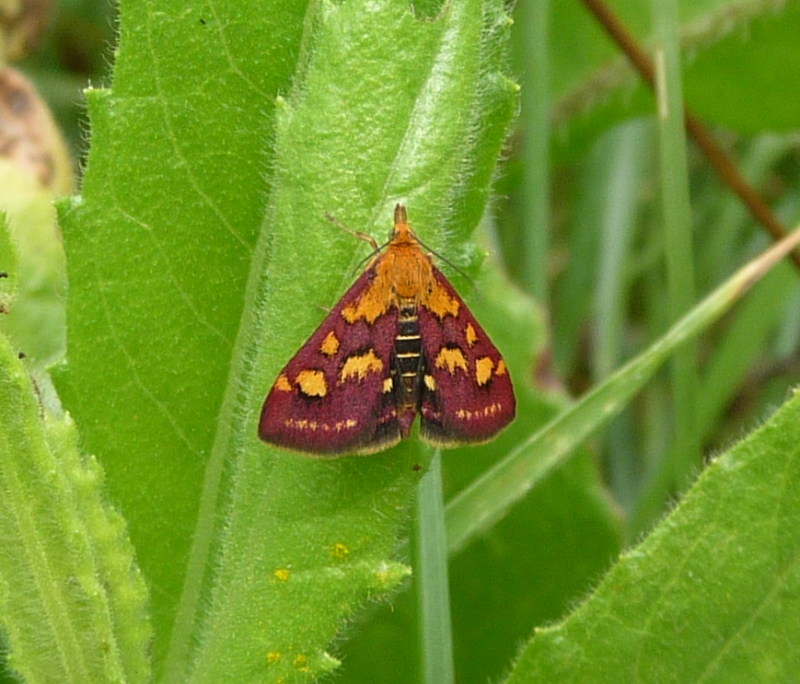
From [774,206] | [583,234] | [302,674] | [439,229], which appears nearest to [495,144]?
[439,229]

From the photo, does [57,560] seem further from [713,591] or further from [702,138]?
[702,138]

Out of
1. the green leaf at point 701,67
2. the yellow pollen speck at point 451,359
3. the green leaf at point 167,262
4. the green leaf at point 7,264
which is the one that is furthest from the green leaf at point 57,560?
the green leaf at point 701,67

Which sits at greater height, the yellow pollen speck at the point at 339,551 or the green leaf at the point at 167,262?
the green leaf at the point at 167,262

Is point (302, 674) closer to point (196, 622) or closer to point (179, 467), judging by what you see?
point (196, 622)

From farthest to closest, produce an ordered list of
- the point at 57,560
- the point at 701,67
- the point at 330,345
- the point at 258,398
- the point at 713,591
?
the point at 701,67 → the point at 330,345 → the point at 258,398 → the point at 713,591 → the point at 57,560

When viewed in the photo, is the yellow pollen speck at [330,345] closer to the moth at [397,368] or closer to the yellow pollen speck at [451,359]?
the moth at [397,368]

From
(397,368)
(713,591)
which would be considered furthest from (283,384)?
(713,591)

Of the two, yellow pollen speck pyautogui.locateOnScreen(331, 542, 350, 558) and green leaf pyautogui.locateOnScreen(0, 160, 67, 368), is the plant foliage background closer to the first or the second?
yellow pollen speck pyautogui.locateOnScreen(331, 542, 350, 558)
